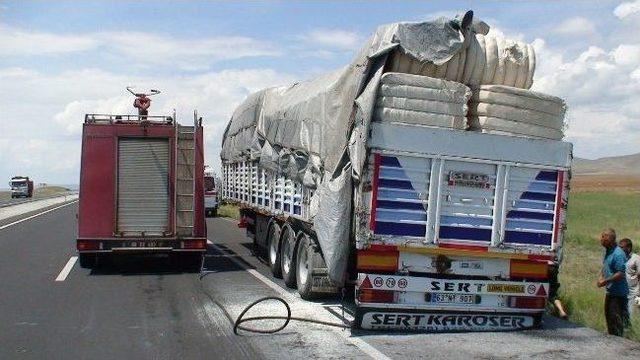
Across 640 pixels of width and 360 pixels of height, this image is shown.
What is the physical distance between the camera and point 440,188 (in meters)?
8.95

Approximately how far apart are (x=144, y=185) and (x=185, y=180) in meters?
0.80

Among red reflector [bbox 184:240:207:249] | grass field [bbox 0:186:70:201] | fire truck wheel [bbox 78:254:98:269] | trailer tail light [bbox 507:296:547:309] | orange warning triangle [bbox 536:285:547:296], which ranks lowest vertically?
grass field [bbox 0:186:70:201]

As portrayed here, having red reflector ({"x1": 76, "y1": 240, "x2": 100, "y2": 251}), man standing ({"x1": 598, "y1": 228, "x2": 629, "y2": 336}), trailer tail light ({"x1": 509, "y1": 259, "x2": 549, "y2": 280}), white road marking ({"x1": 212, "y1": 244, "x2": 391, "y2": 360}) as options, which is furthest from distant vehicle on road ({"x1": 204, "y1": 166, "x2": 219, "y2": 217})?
man standing ({"x1": 598, "y1": 228, "x2": 629, "y2": 336})

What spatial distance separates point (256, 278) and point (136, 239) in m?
2.43

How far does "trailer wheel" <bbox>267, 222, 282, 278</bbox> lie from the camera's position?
44.7 ft

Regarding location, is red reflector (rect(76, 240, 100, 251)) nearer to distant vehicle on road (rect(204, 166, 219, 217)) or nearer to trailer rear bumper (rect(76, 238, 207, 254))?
trailer rear bumper (rect(76, 238, 207, 254))

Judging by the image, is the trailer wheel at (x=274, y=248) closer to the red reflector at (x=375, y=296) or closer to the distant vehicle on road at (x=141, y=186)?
the distant vehicle on road at (x=141, y=186)

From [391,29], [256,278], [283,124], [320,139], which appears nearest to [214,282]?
[256,278]

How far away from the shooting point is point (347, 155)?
Result: 30.5ft

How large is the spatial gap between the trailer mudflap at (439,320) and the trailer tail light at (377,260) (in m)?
0.50

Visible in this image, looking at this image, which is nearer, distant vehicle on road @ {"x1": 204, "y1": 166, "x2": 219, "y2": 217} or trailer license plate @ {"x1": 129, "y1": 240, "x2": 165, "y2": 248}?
trailer license plate @ {"x1": 129, "y1": 240, "x2": 165, "y2": 248}

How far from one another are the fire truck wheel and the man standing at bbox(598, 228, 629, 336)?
9.79 meters

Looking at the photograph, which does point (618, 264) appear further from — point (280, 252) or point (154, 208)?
point (154, 208)

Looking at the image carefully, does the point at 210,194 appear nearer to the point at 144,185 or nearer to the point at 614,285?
the point at 144,185
